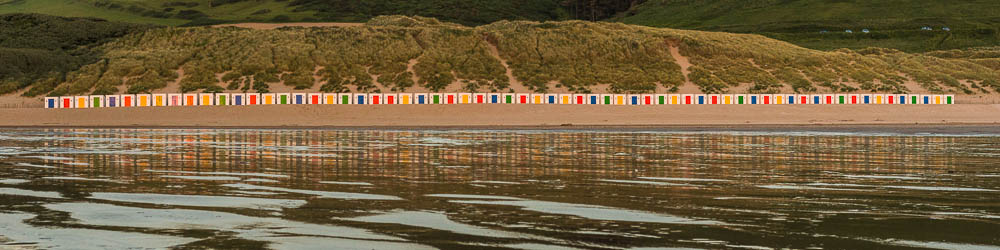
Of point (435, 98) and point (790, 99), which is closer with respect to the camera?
point (435, 98)

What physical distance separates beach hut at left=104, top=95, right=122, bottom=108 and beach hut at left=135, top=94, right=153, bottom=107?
3.67 ft

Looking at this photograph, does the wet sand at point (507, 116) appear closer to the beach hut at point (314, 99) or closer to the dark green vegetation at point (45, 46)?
the beach hut at point (314, 99)

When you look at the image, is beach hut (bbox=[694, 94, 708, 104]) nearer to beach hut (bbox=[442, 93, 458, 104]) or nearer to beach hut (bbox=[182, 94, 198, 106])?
beach hut (bbox=[442, 93, 458, 104])

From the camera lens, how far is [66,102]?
67750 mm

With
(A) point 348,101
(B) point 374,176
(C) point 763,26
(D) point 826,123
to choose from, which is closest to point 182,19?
(C) point 763,26

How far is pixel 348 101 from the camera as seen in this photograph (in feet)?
217

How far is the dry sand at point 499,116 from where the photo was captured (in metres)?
58.2

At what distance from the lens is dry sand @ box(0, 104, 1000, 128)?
58.2m

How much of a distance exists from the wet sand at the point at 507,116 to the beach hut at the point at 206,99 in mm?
1975

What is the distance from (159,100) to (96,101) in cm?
388

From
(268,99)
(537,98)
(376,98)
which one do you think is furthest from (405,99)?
(268,99)

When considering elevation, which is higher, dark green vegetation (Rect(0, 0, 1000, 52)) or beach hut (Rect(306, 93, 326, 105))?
dark green vegetation (Rect(0, 0, 1000, 52))

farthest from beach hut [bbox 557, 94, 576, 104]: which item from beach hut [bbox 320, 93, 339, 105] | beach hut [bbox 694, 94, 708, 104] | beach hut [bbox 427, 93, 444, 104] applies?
beach hut [bbox 320, 93, 339, 105]

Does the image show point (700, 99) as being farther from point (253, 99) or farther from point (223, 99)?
point (223, 99)
